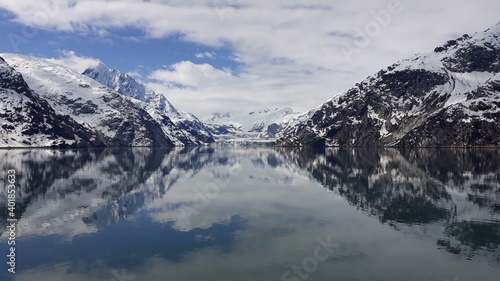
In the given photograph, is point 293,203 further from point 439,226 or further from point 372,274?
point 372,274

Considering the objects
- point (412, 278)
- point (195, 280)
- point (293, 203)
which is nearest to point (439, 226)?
point (412, 278)

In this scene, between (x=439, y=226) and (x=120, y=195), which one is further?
(x=120, y=195)

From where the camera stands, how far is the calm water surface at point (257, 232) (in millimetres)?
39031

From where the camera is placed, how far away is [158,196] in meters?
86.9

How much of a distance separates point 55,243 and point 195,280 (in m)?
23.7

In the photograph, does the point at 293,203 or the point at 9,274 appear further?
the point at 293,203

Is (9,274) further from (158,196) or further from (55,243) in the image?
(158,196)

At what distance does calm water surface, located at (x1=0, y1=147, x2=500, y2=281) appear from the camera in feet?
128

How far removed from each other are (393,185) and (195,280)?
76.5 meters

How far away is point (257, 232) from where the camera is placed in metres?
54.0

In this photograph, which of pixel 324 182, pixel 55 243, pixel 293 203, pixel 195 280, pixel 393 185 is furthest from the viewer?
pixel 324 182

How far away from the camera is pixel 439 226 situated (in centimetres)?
5688

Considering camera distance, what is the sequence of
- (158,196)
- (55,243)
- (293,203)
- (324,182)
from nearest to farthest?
(55,243), (293,203), (158,196), (324,182)

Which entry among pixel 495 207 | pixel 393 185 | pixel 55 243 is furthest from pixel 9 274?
pixel 393 185
